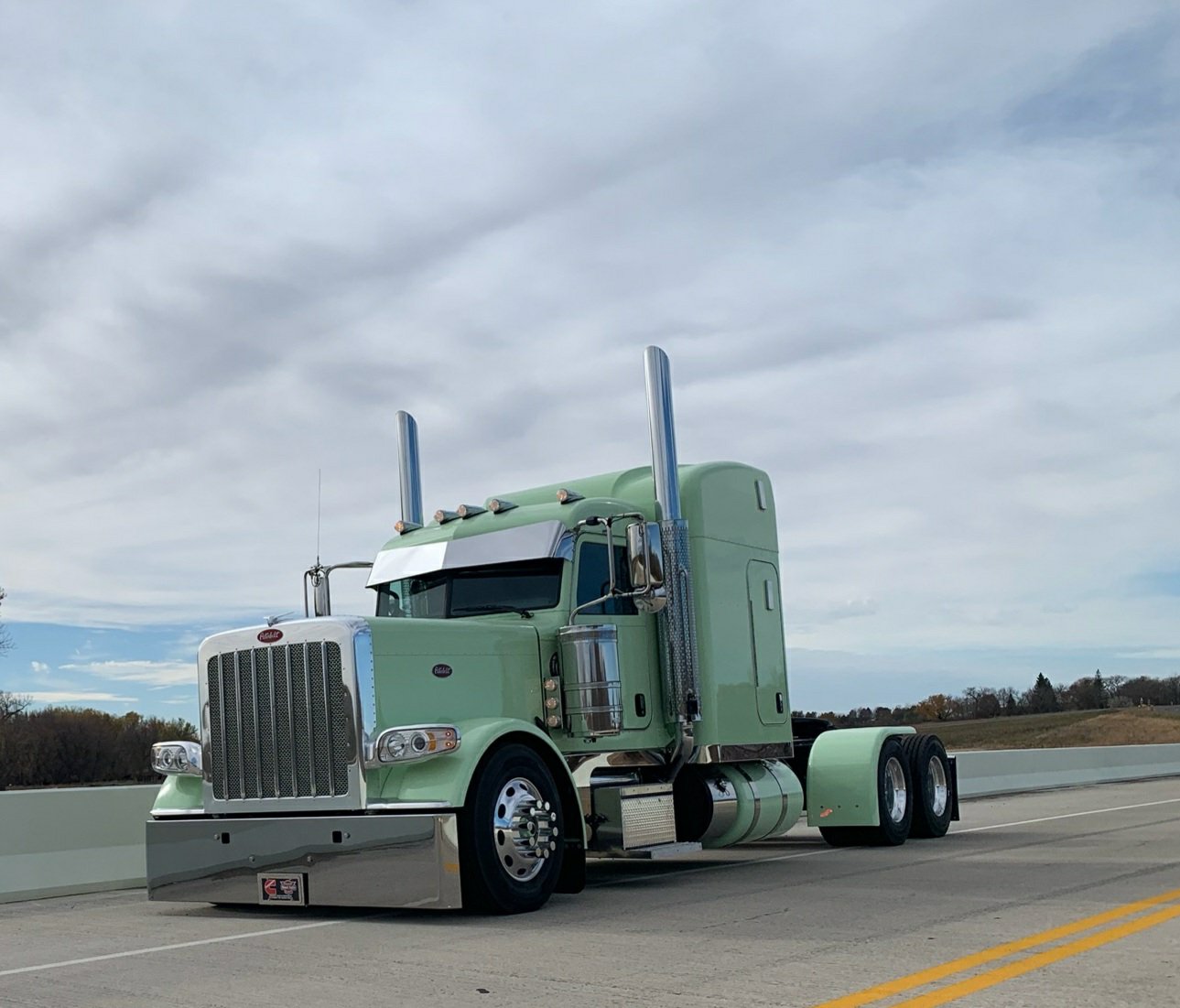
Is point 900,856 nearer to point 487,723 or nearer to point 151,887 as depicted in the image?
point 487,723

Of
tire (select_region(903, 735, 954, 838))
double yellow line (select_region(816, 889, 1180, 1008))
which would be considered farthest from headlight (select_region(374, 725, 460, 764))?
tire (select_region(903, 735, 954, 838))

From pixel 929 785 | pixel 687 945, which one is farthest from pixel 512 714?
pixel 929 785

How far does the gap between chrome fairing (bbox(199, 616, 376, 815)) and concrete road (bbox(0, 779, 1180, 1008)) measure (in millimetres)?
860

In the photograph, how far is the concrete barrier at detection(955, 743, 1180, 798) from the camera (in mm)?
25609

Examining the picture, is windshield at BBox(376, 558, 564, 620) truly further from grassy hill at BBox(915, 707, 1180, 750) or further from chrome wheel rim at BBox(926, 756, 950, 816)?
grassy hill at BBox(915, 707, 1180, 750)

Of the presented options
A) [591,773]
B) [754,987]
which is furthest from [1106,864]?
[754,987]

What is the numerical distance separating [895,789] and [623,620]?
514 centimetres

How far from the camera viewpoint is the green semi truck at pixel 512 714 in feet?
30.5

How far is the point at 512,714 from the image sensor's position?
10.6 m

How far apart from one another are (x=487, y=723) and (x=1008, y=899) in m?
3.70

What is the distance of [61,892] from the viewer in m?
12.0

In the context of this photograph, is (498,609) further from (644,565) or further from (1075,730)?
(1075,730)

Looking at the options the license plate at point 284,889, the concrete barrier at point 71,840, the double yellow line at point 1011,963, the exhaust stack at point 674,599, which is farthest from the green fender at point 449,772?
the concrete barrier at point 71,840

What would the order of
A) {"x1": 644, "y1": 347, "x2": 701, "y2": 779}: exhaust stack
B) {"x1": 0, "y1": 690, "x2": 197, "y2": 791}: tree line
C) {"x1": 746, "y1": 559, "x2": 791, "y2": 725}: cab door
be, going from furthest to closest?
{"x1": 0, "y1": 690, "x2": 197, "y2": 791}: tree line → {"x1": 746, "y1": 559, "x2": 791, "y2": 725}: cab door → {"x1": 644, "y1": 347, "x2": 701, "y2": 779}: exhaust stack
